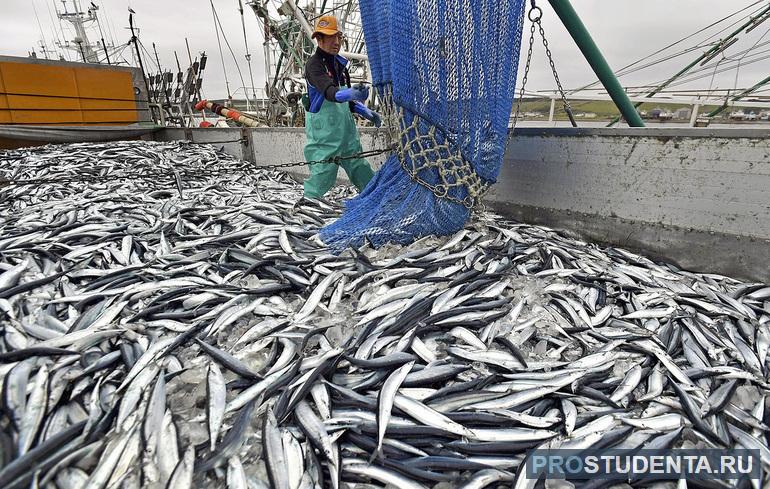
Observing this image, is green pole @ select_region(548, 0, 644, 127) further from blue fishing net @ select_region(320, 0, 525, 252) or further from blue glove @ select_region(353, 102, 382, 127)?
blue glove @ select_region(353, 102, 382, 127)

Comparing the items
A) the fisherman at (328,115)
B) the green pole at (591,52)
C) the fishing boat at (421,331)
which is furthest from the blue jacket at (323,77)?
the green pole at (591,52)

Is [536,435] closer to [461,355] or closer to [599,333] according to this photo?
[461,355]

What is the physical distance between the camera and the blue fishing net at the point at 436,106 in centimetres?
321

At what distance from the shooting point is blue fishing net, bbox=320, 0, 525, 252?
3.21 meters

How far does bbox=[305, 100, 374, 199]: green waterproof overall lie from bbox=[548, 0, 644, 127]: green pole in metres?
2.49

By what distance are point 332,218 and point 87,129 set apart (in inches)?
410

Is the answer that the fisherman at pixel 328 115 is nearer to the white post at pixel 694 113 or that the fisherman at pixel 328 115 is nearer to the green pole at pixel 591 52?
the green pole at pixel 591 52

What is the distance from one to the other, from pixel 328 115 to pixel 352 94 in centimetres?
87

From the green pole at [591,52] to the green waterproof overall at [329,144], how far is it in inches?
98.1

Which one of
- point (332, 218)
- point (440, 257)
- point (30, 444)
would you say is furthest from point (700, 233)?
point (30, 444)

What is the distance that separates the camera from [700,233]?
3.41m

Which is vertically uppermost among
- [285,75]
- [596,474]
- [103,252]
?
[285,75]

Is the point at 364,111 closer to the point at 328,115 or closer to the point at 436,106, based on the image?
the point at 328,115

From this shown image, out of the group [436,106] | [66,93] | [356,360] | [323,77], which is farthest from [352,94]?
[66,93]
